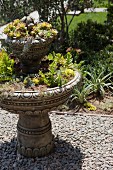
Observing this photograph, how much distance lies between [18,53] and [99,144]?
1.65 meters

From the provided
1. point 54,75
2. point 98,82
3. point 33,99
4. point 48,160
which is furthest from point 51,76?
point 98,82

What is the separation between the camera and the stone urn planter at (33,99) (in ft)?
11.7

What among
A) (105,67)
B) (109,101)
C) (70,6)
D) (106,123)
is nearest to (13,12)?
(70,6)

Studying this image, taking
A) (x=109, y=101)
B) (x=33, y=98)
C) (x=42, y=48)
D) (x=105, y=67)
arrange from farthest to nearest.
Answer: (x=105, y=67) → (x=109, y=101) → (x=42, y=48) → (x=33, y=98)

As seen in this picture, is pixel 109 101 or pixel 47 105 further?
pixel 109 101

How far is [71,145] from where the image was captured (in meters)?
4.51

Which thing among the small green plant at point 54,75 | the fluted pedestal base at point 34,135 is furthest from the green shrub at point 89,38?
the fluted pedestal base at point 34,135

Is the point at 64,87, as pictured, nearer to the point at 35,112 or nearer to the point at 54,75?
the point at 54,75

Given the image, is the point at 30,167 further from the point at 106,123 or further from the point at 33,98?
the point at 106,123

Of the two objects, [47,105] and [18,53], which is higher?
[18,53]

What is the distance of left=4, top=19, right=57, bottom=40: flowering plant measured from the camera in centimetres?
390

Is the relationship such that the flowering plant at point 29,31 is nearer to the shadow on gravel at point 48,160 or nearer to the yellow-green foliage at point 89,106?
the shadow on gravel at point 48,160

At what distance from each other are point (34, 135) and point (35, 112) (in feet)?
1.60

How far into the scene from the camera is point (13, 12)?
26.2 feet
